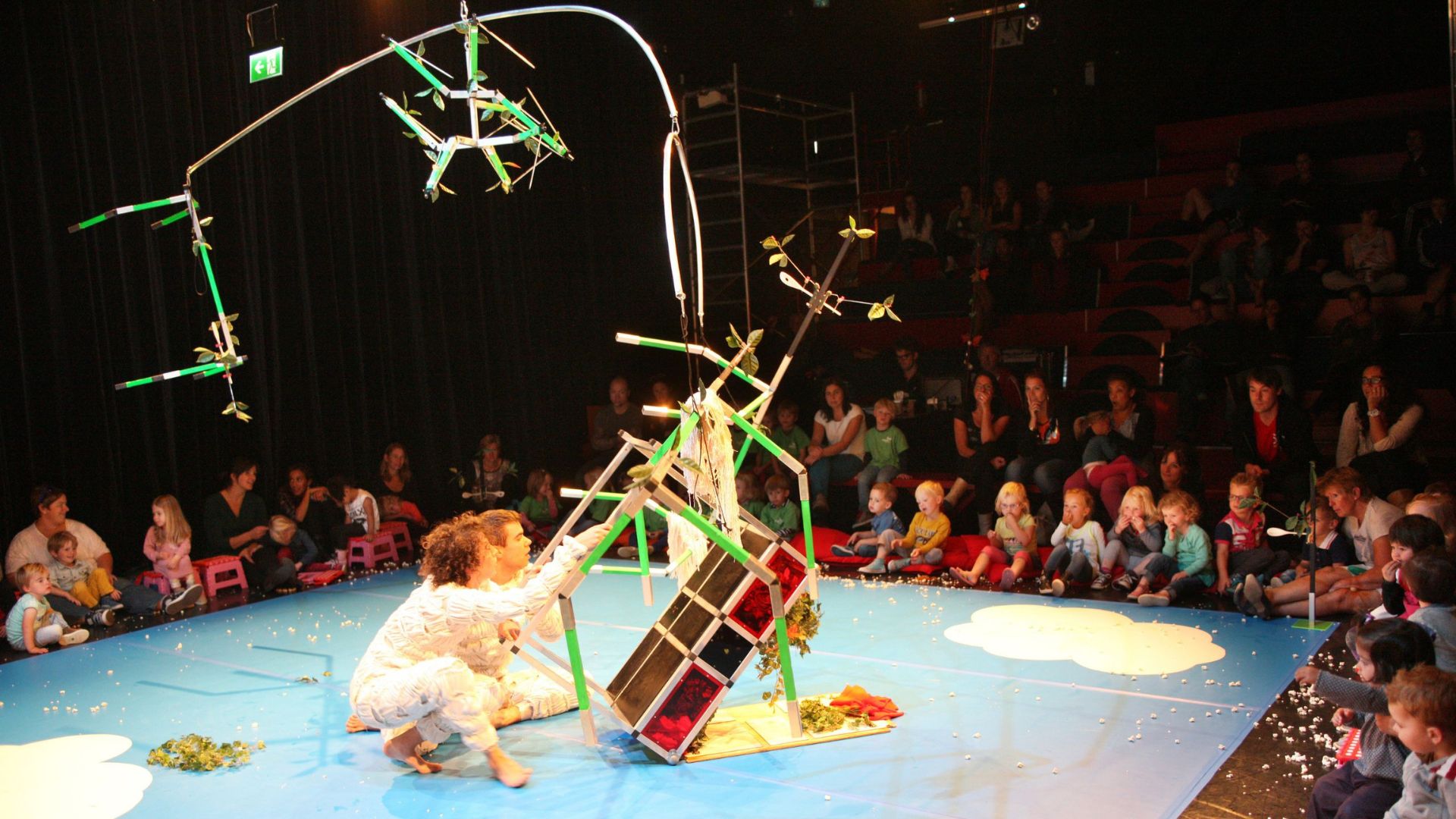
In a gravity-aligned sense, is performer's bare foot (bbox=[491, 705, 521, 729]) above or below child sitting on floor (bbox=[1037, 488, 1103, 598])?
below

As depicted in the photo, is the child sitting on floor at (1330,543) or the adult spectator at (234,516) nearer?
the child sitting on floor at (1330,543)

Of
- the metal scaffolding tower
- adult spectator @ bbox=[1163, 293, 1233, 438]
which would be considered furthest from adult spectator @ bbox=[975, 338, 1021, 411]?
the metal scaffolding tower

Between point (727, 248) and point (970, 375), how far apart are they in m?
2.59

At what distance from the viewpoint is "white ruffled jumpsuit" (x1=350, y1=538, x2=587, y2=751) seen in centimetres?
379

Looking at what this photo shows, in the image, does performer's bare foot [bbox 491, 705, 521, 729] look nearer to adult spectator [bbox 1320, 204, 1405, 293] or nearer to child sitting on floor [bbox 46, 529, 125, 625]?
child sitting on floor [bbox 46, 529, 125, 625]

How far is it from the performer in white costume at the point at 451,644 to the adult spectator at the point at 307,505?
3.75 meters

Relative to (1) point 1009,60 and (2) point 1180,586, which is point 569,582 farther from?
(1) point 1009,60

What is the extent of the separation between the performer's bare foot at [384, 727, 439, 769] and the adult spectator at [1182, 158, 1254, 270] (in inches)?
265

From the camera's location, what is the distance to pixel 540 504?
8.20 meters

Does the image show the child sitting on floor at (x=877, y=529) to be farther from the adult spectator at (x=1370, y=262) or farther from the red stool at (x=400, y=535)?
the adult spectator at (x=1370, y=262)

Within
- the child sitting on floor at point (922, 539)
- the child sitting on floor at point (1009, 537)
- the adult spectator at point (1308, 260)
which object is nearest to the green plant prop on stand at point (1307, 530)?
the child sitting on floor at point (1009, 537)

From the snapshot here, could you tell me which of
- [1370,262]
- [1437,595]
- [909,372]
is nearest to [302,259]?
[909,372]

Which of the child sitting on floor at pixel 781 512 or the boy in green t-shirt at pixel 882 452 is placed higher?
the boy in green t-shirt at pixel 882 452

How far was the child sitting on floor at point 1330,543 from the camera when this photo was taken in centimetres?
538
